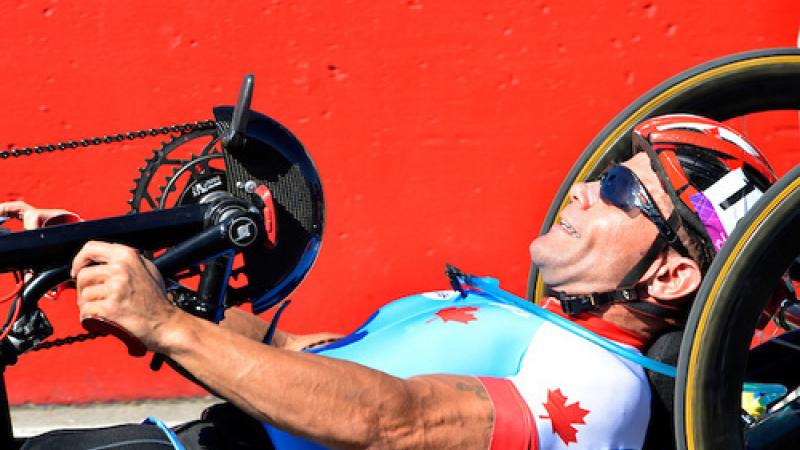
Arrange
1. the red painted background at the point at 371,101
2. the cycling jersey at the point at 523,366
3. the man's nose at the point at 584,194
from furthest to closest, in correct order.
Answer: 1. the red painted background at the point at 371,101
2. the man's nose at the point at 584,194
3. the cycling jersey at the point at 523,366

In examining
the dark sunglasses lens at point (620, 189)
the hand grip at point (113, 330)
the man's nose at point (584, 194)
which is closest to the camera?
the hand grip at point (113, 330)

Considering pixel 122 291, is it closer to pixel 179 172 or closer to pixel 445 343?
pixel 179 172

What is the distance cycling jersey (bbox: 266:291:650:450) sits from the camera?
5.90 ft

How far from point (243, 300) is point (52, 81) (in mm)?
1795

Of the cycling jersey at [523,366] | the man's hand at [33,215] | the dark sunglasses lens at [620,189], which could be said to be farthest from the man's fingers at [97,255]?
the dark sunglasses lens at [620,189]

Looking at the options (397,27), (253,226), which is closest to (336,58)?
(397,27)

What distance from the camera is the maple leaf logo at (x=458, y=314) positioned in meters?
2.06

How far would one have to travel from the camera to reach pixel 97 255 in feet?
5.19

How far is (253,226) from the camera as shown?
172 cm

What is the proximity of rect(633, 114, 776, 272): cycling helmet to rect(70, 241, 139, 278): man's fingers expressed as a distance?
115 cm

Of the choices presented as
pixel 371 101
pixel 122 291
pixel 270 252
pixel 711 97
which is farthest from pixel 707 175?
pixel 371 101

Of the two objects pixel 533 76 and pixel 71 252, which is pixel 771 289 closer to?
pixel 71 252

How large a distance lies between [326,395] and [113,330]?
1.21 feet

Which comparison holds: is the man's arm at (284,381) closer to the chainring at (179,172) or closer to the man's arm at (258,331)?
the chainring at (179,172)
